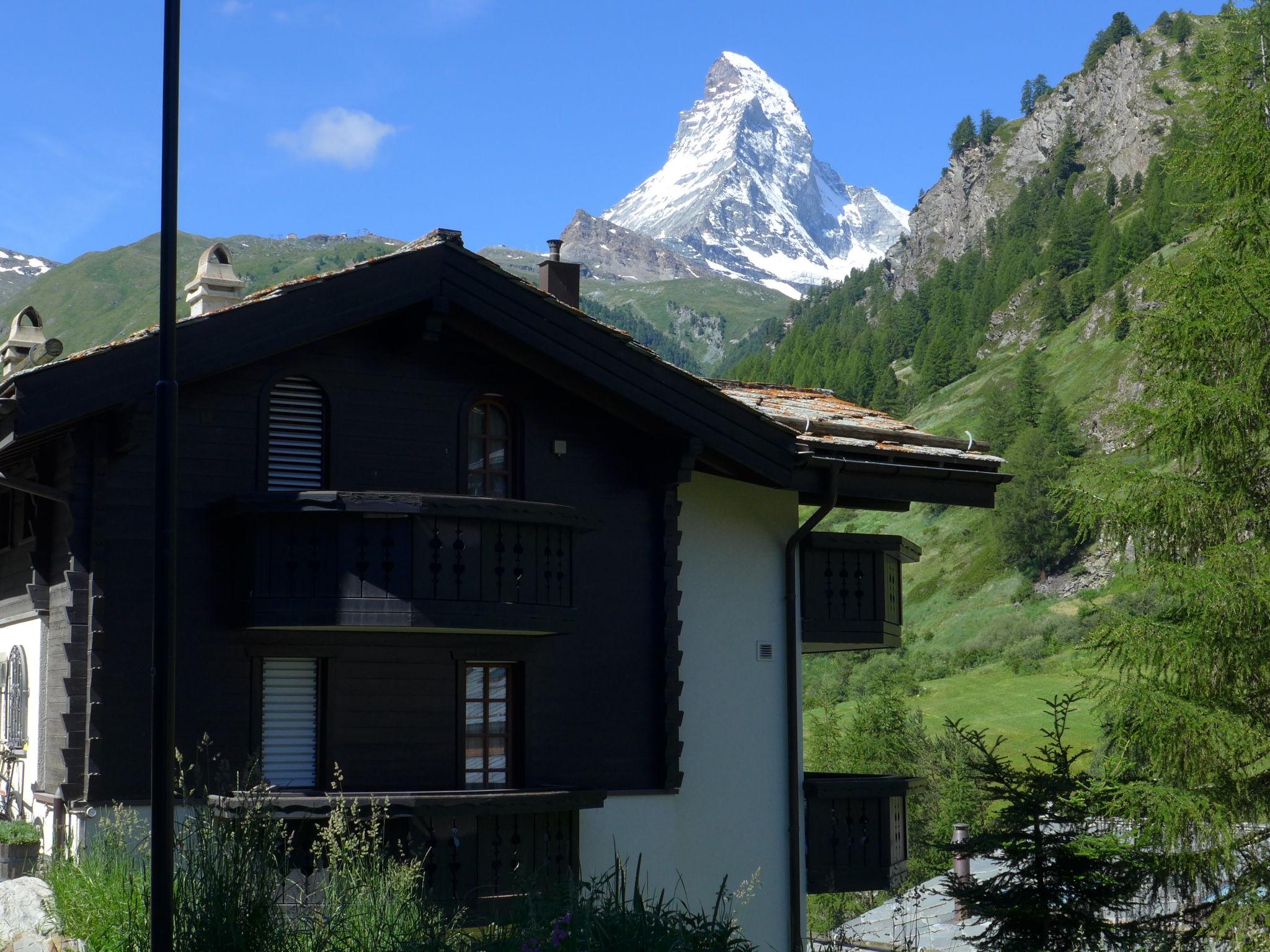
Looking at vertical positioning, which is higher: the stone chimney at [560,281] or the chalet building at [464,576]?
the stone chimney at [560,281]

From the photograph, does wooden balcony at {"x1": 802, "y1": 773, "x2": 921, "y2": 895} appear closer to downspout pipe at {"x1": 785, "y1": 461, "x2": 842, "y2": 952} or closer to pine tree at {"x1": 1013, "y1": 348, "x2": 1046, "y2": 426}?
downspout pipe at {"x1": 785, "y1": 461, "x2": 842, "y2": 952}

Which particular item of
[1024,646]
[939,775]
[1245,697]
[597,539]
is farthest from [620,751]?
[1024,646]

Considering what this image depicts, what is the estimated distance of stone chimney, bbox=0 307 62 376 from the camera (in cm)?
1986

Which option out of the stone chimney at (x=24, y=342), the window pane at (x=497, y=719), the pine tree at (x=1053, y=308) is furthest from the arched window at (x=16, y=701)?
the pine tree at (x=1053, y=308)

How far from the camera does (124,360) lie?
1470cm

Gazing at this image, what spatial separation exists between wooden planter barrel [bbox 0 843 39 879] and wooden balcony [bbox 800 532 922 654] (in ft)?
31.5

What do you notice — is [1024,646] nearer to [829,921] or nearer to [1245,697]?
[829,921]

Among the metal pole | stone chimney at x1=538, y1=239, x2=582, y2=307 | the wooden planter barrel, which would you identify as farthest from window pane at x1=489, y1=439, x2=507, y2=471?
the metal pole

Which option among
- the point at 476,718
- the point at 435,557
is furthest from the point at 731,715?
the point at 435,557

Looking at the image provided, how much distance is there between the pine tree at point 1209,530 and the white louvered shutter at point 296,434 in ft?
27.6

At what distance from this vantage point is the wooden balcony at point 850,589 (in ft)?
64.1

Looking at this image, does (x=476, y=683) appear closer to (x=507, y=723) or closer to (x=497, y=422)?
(x=507, y=723)

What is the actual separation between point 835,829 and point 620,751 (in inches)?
126

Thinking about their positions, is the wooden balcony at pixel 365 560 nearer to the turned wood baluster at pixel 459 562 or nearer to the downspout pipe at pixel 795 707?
the turned wood baluster at pixel 459 562
